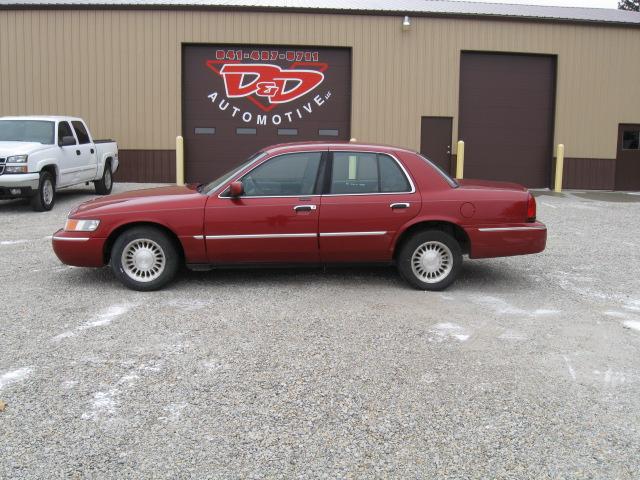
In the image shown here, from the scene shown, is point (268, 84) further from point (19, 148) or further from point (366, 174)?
point (366, 174)

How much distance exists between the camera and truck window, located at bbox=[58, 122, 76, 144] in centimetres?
1304

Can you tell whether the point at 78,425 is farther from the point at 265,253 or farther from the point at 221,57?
the point at 221,57

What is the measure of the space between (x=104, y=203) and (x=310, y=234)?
2.10m

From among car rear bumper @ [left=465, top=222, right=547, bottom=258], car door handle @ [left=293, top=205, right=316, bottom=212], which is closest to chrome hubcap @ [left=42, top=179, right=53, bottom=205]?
car door handle @ [left=293, top=205, right=316, bottom=212]

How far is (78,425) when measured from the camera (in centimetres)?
364

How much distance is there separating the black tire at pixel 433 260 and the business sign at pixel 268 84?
12.3 meters

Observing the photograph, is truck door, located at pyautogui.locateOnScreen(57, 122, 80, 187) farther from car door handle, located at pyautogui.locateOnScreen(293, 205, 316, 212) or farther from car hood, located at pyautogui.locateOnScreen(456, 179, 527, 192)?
A: car hood, located at pyautogui.locateOnScreen(456, 179, 527, 192)

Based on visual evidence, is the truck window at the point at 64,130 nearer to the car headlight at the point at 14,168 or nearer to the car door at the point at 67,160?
the car door at the point at 67,160

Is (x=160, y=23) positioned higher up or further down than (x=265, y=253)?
higher up

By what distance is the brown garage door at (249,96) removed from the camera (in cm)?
1812

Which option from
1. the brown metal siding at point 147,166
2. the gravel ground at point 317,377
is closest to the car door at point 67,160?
the brown metal siding at point 147,166

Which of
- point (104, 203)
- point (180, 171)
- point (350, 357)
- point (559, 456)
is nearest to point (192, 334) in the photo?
point (350, 357)

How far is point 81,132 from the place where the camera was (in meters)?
14.1

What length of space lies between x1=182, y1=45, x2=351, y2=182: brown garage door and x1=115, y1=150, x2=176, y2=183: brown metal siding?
50cm
